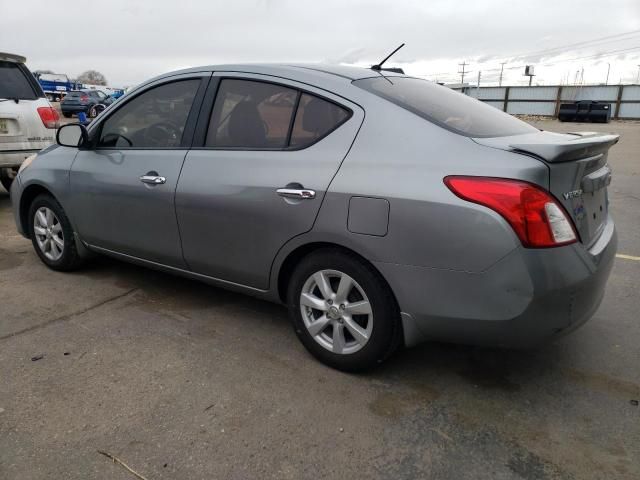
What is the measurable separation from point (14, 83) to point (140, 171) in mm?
4421

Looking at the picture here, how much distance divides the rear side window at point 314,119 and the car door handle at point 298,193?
26 centimetres

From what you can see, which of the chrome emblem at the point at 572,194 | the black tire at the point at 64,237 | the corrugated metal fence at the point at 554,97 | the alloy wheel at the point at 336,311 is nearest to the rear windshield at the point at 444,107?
the chrome emblem at the point at 572,194

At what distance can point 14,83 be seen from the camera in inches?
263

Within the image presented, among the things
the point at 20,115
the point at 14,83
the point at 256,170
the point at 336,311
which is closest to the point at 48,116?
the point at 20,115

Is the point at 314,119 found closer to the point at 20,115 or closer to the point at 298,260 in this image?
the point at 298,260

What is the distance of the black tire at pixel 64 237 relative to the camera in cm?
418

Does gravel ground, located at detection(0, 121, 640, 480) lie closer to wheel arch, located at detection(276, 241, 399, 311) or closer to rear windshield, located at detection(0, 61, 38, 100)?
wheel arch, located at detection(276, 241, 399, 311)

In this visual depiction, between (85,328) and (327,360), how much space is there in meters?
1.59

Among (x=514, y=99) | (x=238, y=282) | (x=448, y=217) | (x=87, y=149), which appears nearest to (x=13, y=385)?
(x=238, y=282)

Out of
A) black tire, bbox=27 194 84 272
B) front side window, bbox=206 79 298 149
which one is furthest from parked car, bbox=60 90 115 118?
front side window, bbox=206 79 298 149

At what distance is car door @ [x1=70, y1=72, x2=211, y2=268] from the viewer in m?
3.37

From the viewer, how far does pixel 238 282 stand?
3186 millimetres

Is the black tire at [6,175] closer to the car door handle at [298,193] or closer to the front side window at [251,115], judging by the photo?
the front side window at [251,115]

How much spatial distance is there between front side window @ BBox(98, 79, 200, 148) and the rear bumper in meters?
1.77
